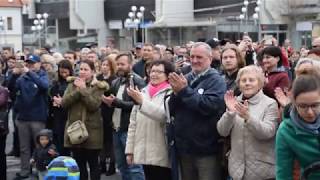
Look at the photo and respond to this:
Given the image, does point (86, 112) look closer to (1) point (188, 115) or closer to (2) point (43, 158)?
(2) point (43, 158)

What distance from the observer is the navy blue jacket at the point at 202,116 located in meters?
5.42

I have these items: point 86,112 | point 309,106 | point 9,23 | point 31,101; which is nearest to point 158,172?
point 86,112

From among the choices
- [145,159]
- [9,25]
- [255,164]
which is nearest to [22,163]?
[145,159]

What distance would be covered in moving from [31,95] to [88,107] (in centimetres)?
150

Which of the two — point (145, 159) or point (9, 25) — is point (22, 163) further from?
point (9, 25)

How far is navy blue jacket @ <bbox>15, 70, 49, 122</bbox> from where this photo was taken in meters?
8.54

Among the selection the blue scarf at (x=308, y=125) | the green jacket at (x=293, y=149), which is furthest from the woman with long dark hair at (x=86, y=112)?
the blue scarf at (x=308, y=125)

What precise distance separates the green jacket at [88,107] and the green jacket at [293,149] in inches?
162

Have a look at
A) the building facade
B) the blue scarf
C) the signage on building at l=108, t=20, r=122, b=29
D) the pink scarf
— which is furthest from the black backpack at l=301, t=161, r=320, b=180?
the building facade

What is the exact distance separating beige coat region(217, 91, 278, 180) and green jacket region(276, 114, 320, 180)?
4.60 feet

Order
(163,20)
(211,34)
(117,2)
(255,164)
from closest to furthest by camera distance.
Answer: (255,164) < (211,34) < (163,20) < (117,2)

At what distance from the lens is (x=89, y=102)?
24.1ft

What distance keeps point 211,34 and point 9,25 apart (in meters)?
30.2

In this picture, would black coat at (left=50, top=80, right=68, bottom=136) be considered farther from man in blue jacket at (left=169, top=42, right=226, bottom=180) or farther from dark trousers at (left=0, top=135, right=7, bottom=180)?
man in blue jacket at (left=169, top=42, right=226, bottom=180)
